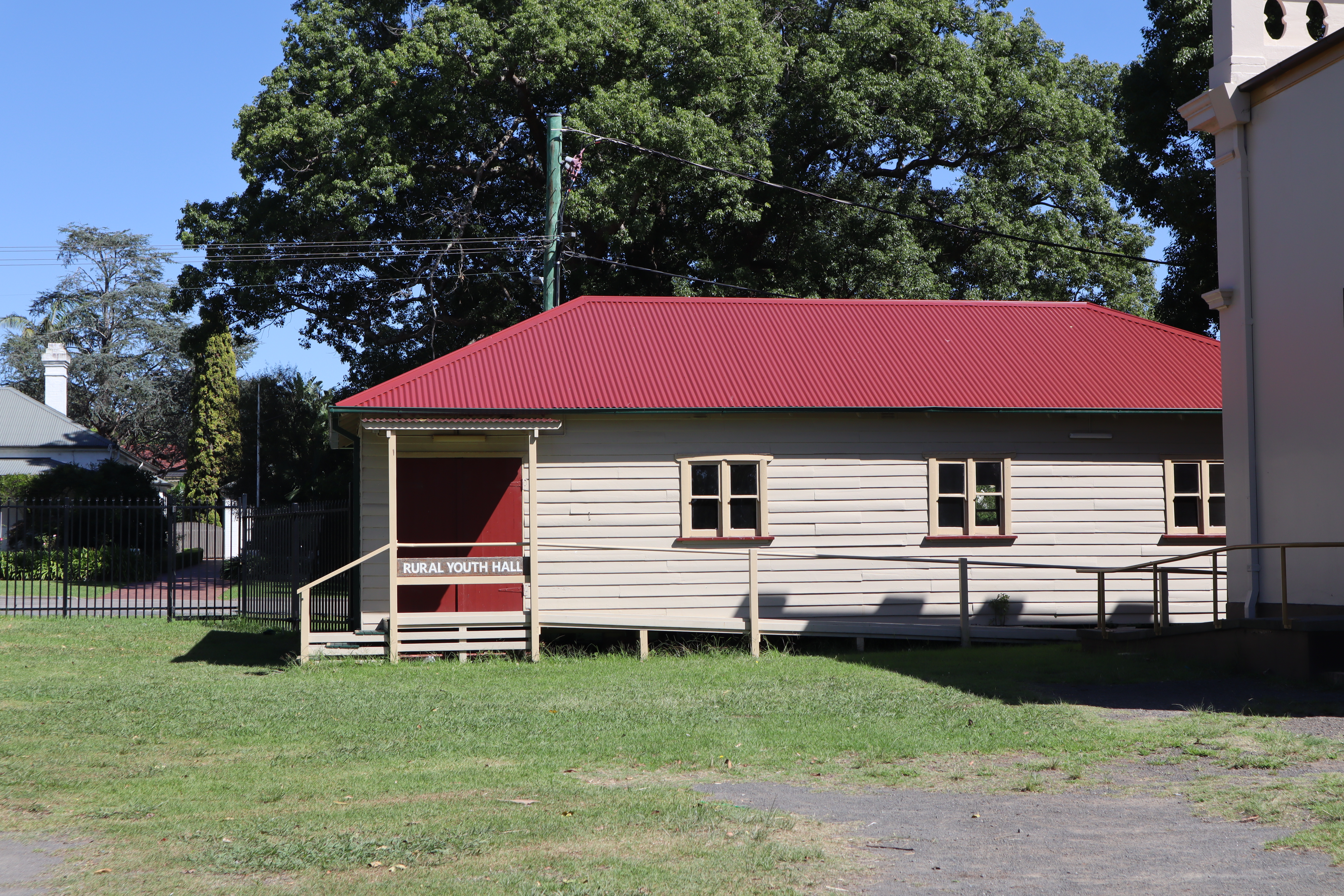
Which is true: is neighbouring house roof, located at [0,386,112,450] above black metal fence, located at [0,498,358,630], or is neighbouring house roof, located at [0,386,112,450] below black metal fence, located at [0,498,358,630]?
above

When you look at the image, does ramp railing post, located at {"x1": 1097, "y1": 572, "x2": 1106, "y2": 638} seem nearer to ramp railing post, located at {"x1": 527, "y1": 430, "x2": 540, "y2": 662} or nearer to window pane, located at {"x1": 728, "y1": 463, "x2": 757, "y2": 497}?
window pane, located at {"x1": 728, "y1": 463, "x2": 757, "y2": 497}

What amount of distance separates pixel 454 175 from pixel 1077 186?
1728cm

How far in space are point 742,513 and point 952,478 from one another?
335 centimetres

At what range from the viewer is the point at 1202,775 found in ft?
28.6

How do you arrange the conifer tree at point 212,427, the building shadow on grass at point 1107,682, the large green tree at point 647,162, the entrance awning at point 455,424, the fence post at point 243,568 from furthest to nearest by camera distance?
the conifer tree at point 212,427 → the large green tree at point 647,162 → the fence post at point 243,568 → the entrance awning at point 455,424 → the building shadow on grass at point 1107,682

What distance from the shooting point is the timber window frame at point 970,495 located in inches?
734

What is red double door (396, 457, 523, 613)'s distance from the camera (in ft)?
58.5

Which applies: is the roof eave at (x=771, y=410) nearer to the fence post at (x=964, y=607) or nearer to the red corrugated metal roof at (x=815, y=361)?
the red corrugated metal roof at (x=815, y=361)

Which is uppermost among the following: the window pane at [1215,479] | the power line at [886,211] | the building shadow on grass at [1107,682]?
the power line at [886,211]

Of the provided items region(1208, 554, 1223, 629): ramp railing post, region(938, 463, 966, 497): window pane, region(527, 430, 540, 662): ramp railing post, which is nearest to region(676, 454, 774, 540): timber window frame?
region(527, 430, 540, 662): ramp railing post

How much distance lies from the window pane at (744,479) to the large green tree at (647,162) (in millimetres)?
13766

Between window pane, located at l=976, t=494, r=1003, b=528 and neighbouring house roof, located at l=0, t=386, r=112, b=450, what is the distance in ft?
123

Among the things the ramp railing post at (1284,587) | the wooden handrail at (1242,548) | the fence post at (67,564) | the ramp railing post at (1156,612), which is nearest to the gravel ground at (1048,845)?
the ramp railing post at (1284,587)

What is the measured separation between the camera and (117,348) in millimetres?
65438
